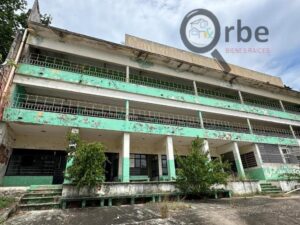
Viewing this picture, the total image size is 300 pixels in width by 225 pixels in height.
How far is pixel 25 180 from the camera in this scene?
38.2 ft

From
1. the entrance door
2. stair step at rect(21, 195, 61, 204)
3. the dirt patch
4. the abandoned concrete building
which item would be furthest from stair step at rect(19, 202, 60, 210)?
the entrance door

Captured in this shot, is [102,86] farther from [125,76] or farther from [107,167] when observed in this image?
[107,167]

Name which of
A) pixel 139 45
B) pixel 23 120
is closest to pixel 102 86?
pixel 23 120

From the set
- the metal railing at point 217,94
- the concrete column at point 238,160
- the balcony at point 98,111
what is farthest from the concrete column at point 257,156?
the metal railing at point 217,94

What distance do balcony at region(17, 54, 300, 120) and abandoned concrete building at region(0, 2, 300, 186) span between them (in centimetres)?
8

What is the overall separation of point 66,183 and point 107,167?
5755 mm

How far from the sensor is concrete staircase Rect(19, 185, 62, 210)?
299 inches

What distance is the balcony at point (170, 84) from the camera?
1401cm

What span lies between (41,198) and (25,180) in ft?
14.7

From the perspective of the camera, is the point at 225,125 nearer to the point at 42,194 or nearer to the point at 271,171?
the point at 271,171

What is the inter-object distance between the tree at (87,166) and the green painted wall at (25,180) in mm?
4525

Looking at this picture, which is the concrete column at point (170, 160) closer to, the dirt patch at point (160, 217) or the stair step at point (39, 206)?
the dirt patch at point (160, 217)

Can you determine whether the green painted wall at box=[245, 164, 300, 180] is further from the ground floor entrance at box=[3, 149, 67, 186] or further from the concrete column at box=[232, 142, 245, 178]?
the ground floor entrance at box=[3, 149, 67, 186]

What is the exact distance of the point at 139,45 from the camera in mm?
18031
